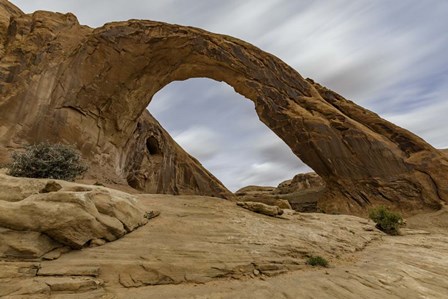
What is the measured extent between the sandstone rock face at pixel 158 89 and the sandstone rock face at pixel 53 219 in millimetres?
14867

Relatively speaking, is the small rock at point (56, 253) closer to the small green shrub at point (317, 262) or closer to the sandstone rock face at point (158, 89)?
the small green shrub at point (317, 262)

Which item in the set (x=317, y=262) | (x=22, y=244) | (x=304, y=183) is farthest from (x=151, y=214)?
(x=304, y=183)

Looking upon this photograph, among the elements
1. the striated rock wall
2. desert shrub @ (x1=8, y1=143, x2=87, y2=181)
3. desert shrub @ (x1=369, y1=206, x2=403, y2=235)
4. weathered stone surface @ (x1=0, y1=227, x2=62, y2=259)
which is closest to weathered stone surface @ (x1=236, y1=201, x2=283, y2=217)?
desert shrub @ (x1=369, y1=206, x2=403, y2=235)

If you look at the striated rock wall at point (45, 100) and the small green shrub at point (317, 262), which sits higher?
the striated rock wall at point (45, 100)

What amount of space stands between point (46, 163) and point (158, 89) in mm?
18958

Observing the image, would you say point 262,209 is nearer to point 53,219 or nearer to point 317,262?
point 317,262

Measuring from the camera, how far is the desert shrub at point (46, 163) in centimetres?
1066

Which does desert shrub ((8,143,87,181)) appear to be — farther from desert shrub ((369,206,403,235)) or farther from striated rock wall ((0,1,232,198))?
desert shrub ((369,206,403,235))

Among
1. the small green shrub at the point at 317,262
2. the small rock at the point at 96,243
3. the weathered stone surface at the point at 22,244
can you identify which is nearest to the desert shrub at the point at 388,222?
the small green shrub at the point at 317,262

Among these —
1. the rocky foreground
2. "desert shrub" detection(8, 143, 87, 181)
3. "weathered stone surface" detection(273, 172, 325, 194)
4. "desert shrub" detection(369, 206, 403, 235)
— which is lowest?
the rocky foreground

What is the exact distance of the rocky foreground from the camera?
5.75m

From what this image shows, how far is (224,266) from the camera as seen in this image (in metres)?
7.12

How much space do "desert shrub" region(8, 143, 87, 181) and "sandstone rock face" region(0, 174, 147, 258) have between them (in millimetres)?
2661

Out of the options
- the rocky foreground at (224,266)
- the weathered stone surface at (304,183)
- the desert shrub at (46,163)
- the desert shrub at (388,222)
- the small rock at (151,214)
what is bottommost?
the rocky foreground at (224,266)
